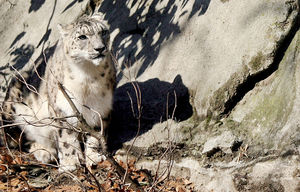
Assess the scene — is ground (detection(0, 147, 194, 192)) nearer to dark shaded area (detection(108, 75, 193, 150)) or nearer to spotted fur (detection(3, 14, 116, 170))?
spotted fur (detection(3, 14, 116, 170))

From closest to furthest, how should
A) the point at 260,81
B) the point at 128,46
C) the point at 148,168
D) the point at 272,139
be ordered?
1. the point at 272,139
2. the point at 260,81
3. the point at 148,168
4. the point at 128,46

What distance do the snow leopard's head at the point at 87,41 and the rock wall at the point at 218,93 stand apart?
0.58 meters

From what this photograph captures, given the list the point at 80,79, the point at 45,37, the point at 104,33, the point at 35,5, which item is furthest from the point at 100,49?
the point at 35,5

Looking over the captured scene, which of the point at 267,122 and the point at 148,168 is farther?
the point at 148,168

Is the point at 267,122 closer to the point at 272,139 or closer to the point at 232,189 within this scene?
the point at 272,139

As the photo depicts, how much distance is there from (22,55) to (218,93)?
5.00 meters

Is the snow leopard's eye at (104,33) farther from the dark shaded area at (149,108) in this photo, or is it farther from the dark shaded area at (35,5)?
the dark shaded area at (35,5)

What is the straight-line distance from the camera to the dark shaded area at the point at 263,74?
4.77 meters

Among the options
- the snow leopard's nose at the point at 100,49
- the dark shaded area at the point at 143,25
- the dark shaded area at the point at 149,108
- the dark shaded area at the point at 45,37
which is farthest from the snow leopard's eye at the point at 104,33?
the dark shaded area at the point at 45,37

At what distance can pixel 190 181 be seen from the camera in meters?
5.10

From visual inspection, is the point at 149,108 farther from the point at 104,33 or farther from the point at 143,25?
the point at 143,25

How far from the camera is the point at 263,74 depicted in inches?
194

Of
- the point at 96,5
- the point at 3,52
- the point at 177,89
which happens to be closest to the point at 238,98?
the point at 177,89

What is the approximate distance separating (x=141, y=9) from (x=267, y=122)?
11.6 feet
